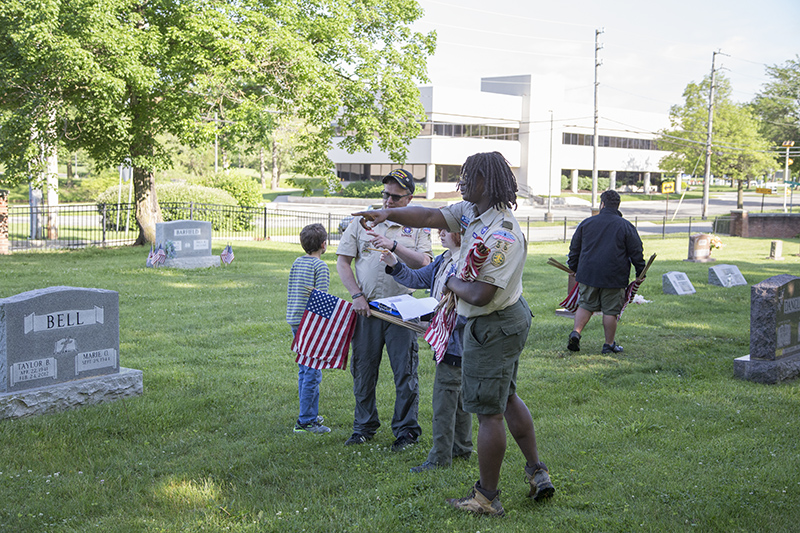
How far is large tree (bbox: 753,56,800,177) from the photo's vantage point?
192ft

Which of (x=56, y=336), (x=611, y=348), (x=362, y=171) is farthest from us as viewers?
(x=362, y=171)

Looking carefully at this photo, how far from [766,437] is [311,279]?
371 centimetres

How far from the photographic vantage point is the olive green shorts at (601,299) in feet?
27.2

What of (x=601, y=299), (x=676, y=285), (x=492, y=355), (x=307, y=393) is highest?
(x=492, y=355)

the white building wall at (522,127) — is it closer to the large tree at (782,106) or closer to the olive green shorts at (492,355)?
the large tree at (782,106)

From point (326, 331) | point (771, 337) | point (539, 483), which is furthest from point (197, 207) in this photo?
point (539, 483)

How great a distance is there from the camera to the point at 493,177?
11.9ft

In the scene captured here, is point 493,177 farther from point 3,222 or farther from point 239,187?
point 239,187

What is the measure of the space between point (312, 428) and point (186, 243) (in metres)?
12.1

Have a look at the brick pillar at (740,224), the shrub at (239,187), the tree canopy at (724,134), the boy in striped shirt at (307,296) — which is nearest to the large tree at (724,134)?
the tree canopy at (724,134)

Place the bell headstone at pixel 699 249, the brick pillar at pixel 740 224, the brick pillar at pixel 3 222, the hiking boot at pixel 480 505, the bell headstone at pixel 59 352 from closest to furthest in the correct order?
the hiking boot at pixel 480 505
the bell headstone at pixel 59 352
the brick pillar at pixel 3 222
the bell headstone at pixel 699 249
the brick pillar at pixel 740 224

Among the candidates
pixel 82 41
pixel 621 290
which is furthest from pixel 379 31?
pixel 621 290

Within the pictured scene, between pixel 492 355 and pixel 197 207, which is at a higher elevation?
pixel 197 207

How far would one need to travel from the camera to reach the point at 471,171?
366 cm
